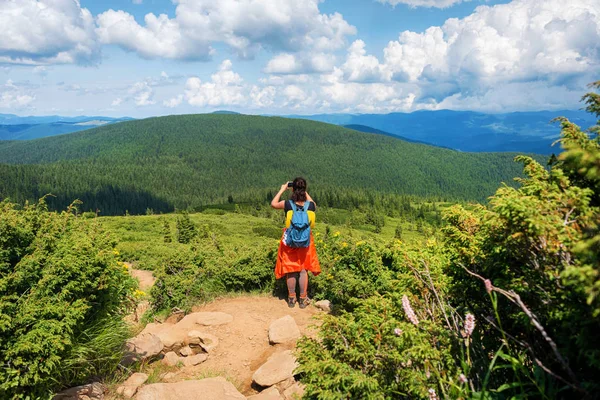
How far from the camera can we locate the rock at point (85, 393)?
3.96 meters

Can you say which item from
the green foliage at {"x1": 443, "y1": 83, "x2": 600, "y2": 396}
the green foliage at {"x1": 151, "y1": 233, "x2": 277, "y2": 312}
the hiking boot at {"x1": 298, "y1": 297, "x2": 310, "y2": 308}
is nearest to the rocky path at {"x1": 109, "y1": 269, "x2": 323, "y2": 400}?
the hiking boot at {"x1": 298, "y1": 297, "x2": 310, "y2": 308}

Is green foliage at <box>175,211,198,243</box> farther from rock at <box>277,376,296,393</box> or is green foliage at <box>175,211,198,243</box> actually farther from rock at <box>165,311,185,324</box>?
rock at <box>277,376,296,393</box>

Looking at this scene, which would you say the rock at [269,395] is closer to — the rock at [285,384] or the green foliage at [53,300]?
the rock at [285,384]

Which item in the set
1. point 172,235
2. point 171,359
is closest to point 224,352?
point 171,359

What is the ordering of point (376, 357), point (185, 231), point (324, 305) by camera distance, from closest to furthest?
point (376, 357), point (324, 305), point (185, 231)

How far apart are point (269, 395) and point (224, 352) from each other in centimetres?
199

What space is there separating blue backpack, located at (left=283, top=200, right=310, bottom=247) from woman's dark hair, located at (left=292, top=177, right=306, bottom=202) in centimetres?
13

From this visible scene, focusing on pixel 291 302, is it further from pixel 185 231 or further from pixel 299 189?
pixel 185 231

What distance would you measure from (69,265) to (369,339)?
11.4 ft

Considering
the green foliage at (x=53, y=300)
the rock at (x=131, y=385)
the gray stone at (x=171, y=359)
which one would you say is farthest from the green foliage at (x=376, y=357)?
the gray stone at (x=171, y=359)

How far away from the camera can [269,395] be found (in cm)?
464

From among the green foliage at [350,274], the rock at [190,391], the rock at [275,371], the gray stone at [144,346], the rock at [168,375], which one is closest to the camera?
the rock at [190,391]

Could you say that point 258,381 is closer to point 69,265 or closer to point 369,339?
point 369,339

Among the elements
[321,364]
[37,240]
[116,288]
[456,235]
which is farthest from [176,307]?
[456,235]
